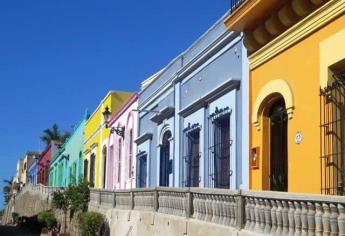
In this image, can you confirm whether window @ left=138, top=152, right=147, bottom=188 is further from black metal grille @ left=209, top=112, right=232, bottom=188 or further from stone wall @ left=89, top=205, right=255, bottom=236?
black metal grille @ left=209, top=112, right=232, bottom=188

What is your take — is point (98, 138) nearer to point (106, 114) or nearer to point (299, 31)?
point (106, 114)

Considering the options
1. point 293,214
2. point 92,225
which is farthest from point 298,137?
point 92,225

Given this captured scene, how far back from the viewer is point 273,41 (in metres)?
12.4

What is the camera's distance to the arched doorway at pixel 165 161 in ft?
65.7

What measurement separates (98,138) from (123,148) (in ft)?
18.2

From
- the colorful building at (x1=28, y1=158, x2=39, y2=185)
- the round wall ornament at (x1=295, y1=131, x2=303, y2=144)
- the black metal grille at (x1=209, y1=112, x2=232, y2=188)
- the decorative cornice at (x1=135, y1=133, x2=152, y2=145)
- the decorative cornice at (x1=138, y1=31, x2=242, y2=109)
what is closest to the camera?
the round wall ornament at (x1=295, y1=131, x2=303, y2=144)

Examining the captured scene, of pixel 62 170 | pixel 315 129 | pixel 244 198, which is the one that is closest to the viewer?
pixel 244 198

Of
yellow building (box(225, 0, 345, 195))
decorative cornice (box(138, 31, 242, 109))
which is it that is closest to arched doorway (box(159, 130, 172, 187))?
decorative cornice (box(138, 31, 242, 109))

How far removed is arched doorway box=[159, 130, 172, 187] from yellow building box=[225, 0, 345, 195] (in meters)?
7.00

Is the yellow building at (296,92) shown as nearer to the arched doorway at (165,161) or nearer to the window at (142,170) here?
the arched doorway at (165,161)

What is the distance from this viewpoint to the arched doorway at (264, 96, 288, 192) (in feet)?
40.2

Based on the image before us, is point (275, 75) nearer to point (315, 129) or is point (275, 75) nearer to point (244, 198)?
point (315, 129)

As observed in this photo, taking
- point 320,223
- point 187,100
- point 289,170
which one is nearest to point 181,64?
point 187,100

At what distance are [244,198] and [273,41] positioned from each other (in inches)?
150
